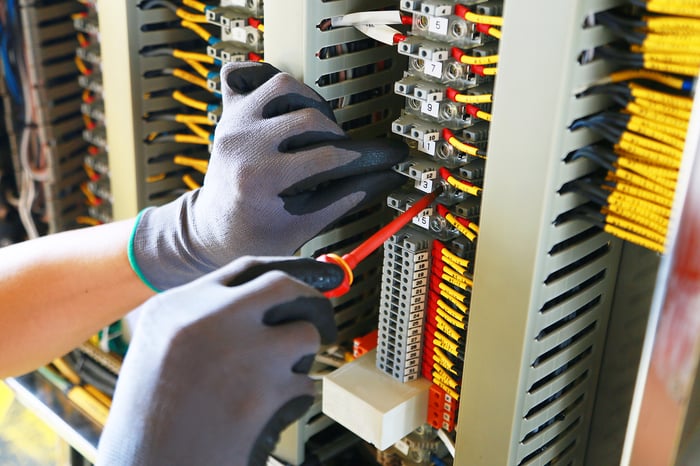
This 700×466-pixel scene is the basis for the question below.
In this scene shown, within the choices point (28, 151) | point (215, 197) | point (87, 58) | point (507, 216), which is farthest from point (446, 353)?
point (28, 151)

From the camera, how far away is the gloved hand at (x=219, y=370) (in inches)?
28.9

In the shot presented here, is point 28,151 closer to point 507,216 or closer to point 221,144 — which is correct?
point 221,144

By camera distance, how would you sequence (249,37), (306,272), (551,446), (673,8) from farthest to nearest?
(249,37) → (551,446) → (306,272) → (673,8)

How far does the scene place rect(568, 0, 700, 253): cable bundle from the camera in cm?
73

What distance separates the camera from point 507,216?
0.84 meters

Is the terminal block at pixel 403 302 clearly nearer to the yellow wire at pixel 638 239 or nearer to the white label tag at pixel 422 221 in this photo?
the white label tag at pixel 422 221

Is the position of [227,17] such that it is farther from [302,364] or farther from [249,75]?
[302,364]

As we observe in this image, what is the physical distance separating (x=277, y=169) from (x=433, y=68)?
9.0 inches

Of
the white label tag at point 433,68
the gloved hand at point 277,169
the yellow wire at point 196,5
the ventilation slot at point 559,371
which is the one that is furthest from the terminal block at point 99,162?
the ventilation slot at point 559,371

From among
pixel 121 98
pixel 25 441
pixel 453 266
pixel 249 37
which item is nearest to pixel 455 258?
pixel 453 266

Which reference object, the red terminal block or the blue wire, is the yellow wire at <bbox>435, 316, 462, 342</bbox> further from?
the blue wire

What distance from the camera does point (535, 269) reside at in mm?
834

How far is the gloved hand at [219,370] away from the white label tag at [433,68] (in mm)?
299

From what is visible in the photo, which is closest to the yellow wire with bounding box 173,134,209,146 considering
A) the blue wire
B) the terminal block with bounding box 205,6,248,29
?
the terminal block with bounding box 205,6,248,29
